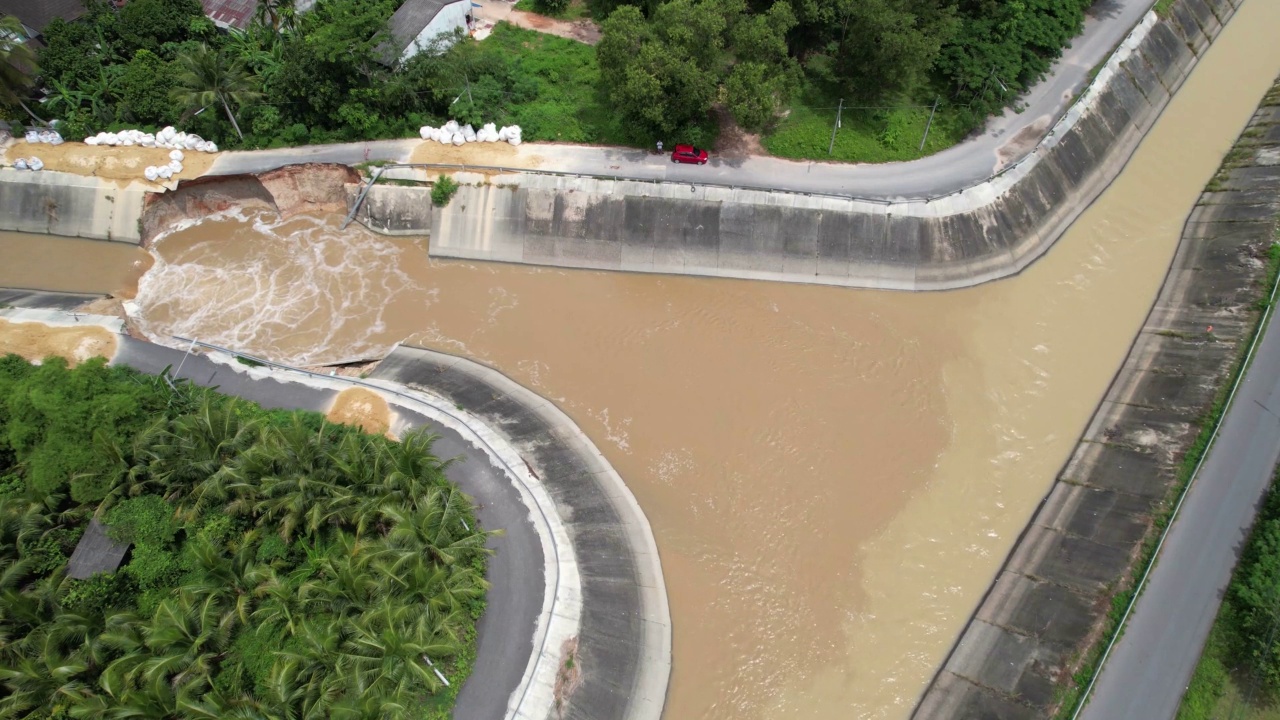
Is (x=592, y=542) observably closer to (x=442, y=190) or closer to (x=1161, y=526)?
(x=442, y=190)

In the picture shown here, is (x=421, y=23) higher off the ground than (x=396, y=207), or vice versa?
(x=421, y=23)

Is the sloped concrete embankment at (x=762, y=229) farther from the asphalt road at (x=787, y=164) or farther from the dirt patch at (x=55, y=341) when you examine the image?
the dirt patch at (x=55, y=341)

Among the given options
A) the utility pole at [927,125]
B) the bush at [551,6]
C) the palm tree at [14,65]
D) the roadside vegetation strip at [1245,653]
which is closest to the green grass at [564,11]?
the bush at [551,6]

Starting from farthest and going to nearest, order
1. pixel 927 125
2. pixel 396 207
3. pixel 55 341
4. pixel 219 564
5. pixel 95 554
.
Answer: pixel 927 125 → pixel 396 207 → pixel 55 341 → pixel 95 554 → pixel 219 564

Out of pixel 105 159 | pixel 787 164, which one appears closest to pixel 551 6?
pixel 787 164

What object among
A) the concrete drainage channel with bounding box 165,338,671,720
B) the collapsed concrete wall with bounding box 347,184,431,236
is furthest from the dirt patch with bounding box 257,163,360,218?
the concrete drainage channel with bounding box 165,338,671,720

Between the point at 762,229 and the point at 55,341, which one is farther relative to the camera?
the point at 762,229

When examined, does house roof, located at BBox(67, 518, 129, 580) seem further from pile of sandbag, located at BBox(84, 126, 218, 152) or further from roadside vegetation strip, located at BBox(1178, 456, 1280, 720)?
roadside vegetation strip, located at BBox(1178, 456, 1280, 720)
